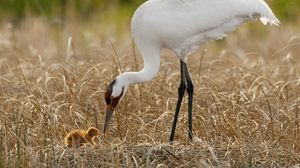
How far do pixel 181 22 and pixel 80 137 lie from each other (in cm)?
116

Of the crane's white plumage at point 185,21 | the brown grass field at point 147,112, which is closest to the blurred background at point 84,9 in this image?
the brown grass field at point 147,112

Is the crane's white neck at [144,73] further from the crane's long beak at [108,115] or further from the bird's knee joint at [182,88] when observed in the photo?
the bird's knee joint at [182,88]

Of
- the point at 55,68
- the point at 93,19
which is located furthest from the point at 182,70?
the point at 93,19

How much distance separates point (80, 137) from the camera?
7.70 meters

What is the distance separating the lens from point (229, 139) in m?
7.66

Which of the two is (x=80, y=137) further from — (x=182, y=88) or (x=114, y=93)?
(x=182, y=88)

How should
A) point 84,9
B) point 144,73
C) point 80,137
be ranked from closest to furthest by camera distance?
point 80,137 → point 144,73 → point 84,9

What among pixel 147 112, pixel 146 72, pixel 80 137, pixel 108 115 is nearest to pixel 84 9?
pixel 147 112

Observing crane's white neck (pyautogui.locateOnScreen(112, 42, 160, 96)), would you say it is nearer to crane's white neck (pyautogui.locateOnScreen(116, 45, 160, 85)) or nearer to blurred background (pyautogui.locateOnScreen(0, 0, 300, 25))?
crane's white neck (pyautogui.locateOnScreen(116, 45, 160, 85))

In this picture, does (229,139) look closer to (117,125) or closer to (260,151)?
(260,151)

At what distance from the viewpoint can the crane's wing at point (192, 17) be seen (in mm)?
8016

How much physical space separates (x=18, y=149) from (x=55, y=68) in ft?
10.8

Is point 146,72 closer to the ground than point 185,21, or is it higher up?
closer to the ground

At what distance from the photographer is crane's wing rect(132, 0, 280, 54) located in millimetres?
8016
